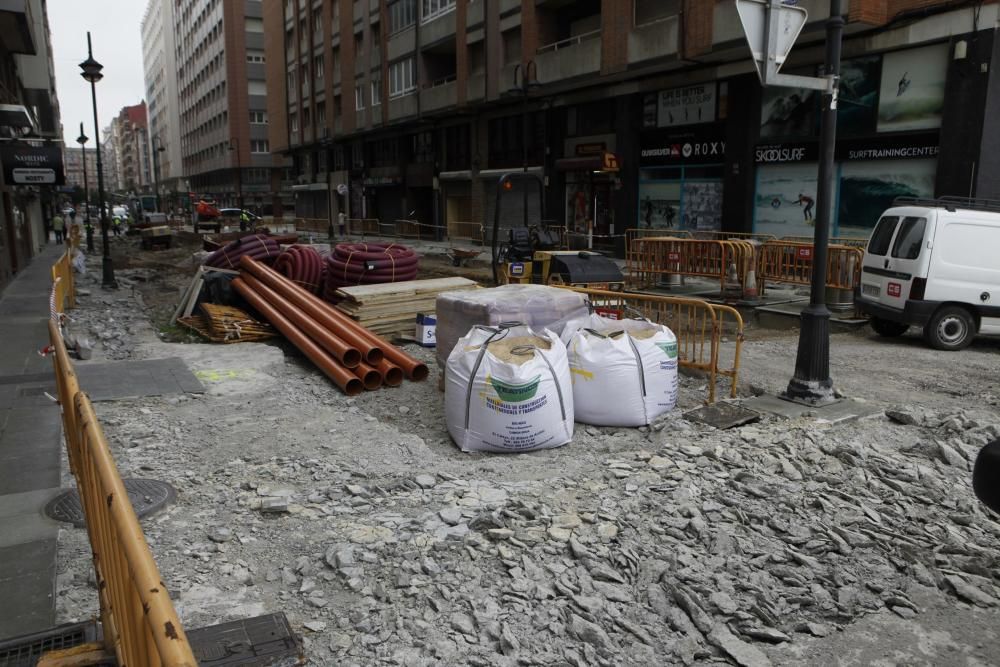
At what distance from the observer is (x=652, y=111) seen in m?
26.3

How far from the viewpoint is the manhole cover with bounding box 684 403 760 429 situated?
6934 millimetres

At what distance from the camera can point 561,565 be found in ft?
13.8

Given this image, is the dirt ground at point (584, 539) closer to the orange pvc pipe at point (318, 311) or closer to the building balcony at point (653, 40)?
the orange pvc pipe at point (318, 311)

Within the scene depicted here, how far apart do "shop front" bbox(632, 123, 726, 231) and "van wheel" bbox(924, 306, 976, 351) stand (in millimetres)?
13764

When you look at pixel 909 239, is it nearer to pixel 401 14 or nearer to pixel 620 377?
pixel 620 377

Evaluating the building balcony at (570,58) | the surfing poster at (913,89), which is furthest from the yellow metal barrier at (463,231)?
the surfing poster at (913,89)

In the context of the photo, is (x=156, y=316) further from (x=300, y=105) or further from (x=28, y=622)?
(x=300, y=105)

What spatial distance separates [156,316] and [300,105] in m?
48.7

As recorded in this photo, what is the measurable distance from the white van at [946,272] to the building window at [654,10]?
1580 centimetres

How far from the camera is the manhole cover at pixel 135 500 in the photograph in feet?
15.9

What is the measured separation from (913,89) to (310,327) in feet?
54.2

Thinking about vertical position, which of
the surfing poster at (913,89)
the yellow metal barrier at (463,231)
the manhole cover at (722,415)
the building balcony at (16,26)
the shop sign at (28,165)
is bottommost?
the manhole cover at (722,415)

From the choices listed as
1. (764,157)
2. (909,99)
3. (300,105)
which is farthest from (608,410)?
(300,105)

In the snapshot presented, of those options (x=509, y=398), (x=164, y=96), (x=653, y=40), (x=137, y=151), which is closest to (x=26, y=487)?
(x=509, y=398)
